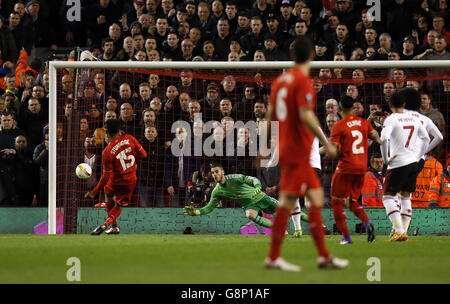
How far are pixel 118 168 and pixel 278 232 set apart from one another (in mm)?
6216

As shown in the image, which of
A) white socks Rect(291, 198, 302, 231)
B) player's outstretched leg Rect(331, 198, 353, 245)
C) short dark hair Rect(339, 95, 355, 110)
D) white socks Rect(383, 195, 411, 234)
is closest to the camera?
player's outstretched leg Rect(331, 198, 353, 245)

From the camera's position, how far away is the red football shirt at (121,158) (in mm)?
11797

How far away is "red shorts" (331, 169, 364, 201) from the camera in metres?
9.54

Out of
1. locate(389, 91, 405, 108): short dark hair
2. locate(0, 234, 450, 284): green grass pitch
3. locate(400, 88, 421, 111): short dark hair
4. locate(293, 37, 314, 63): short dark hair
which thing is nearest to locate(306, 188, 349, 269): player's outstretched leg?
locate(0, 234, 450, 284): green grass pitch

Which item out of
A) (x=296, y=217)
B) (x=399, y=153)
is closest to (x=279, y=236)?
(x=399, y=153)

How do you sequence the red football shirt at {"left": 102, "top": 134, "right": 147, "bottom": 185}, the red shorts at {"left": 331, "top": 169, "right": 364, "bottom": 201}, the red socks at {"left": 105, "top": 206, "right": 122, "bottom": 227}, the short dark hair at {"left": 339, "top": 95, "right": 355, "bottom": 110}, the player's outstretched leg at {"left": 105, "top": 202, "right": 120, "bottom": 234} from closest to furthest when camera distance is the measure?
the red shorts at {"left": 331, "top": 169, "right": 364, "bottom": 201} → the short dark hair at {"left": 339, "top": 95, "right": 355, "bottom": 110} → the red football shirt at {"left": 102, "top": 134, "right": 147, "bottom": 185} → the red socks at {"left": 105, "top": 206, "right": 122, "bottom": 227} → the player's outstretched leg at {"left": 105, "top": 202, "right": 120, "bottom": 234}

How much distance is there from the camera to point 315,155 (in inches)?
446

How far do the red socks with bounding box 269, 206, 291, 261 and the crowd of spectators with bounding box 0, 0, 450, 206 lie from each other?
22.5ft

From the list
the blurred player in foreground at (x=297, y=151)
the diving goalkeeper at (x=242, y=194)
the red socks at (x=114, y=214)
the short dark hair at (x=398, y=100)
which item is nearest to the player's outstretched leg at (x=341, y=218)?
the short dark hair at (x=398, y=100)

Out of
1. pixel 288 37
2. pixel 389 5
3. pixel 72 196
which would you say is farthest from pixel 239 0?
pixel 72 196

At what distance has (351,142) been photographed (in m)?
9.67

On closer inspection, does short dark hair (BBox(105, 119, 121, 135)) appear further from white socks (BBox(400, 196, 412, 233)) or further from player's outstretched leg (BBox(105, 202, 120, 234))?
white socks (BBox(400, 196, 412, 233))

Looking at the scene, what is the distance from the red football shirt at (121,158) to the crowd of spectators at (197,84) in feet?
4.53

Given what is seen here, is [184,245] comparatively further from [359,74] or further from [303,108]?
[359,74]
